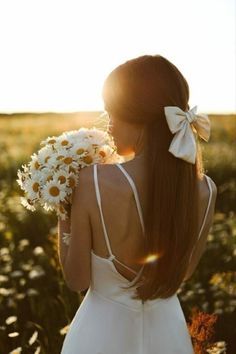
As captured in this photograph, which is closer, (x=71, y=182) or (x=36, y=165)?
(x=71, y=182)

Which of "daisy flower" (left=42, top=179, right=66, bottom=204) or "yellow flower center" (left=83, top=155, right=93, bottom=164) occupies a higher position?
"yellow flower center" (left=83, top=155, right=93, bottom=164)

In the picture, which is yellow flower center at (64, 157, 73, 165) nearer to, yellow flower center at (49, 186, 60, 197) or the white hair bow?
yellow flower center at (49, 186, 60, 197)

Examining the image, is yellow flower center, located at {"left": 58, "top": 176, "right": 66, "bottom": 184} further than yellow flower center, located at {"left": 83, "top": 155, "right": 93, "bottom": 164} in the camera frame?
No

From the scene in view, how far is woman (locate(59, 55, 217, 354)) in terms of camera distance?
2443 mm

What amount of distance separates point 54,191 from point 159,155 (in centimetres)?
43

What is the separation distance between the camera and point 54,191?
2604 mm

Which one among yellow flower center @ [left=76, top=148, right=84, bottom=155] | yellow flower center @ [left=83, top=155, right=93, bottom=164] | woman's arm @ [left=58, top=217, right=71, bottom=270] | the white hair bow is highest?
the white hair bow

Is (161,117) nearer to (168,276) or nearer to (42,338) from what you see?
(168,276)

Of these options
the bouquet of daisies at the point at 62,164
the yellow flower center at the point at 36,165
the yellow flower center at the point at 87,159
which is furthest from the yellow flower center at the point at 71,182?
the yellow flower center at the point at 36,165

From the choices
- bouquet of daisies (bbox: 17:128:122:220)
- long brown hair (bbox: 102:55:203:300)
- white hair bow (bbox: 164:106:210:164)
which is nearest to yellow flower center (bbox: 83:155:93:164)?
bouquet of daisies (bbox: 17:128:122:220)

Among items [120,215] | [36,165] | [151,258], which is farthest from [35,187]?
[151,258]

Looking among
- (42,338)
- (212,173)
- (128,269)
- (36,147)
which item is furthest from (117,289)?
(36,147)

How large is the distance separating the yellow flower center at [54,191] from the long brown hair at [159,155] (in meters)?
0.34

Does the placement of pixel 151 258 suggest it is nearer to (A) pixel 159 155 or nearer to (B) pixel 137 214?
(B) pixel 137 214
